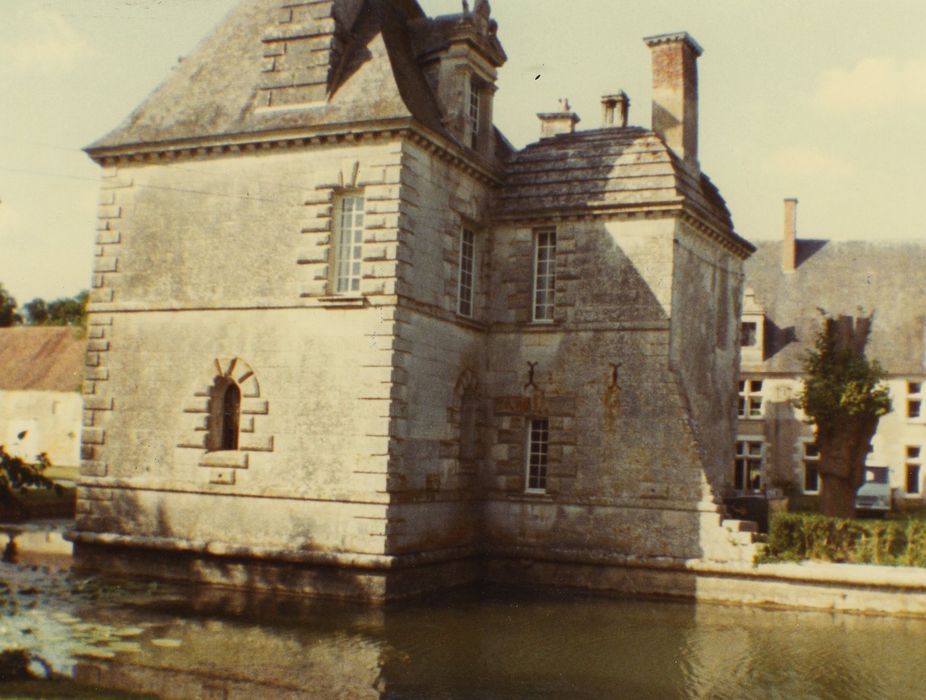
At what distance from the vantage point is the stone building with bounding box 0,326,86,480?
41.2 metres

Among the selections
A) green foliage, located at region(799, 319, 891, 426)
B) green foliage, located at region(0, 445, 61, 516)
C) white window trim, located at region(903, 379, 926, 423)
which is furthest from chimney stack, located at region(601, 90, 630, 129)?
green foliage, located at region(0, 445, 61, 516)

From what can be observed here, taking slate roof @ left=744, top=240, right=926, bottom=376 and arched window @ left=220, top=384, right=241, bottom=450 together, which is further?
slate roof @ left=744, top=240, right=926, bottom=376

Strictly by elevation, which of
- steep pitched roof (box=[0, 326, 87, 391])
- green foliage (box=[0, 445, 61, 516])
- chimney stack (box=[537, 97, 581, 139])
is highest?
chimney stack (box=[537, 97, 581, 139])

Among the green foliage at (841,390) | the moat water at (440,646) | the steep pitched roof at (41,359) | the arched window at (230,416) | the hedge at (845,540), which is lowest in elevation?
the moat water at (440,646)

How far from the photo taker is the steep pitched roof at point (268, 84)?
17.3 m

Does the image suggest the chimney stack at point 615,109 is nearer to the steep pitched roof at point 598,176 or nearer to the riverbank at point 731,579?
the steep pitched roof at point 598,176

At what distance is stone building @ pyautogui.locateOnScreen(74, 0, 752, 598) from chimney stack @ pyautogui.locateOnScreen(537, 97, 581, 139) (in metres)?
3.66

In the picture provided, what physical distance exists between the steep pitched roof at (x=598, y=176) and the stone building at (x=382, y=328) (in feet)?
0.19

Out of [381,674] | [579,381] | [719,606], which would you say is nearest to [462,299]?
[579,381]

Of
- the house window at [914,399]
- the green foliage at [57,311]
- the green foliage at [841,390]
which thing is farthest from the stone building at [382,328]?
the green foliage at [57,311]

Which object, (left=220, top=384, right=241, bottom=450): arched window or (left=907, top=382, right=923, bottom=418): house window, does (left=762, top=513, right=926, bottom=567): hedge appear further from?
(left=907, top=382, right=923, bottom=418): house window

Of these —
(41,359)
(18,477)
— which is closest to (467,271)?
(18,477)

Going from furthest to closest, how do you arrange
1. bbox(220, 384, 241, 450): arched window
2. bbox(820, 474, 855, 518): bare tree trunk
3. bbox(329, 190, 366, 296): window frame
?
bbox(820, 474, 855, 518): bare tree trunk → bbox(220, 384, 241, 450): arched window → bbox(329, 190, 366, 296): window frame

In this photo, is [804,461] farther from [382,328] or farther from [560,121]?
[382,328]
